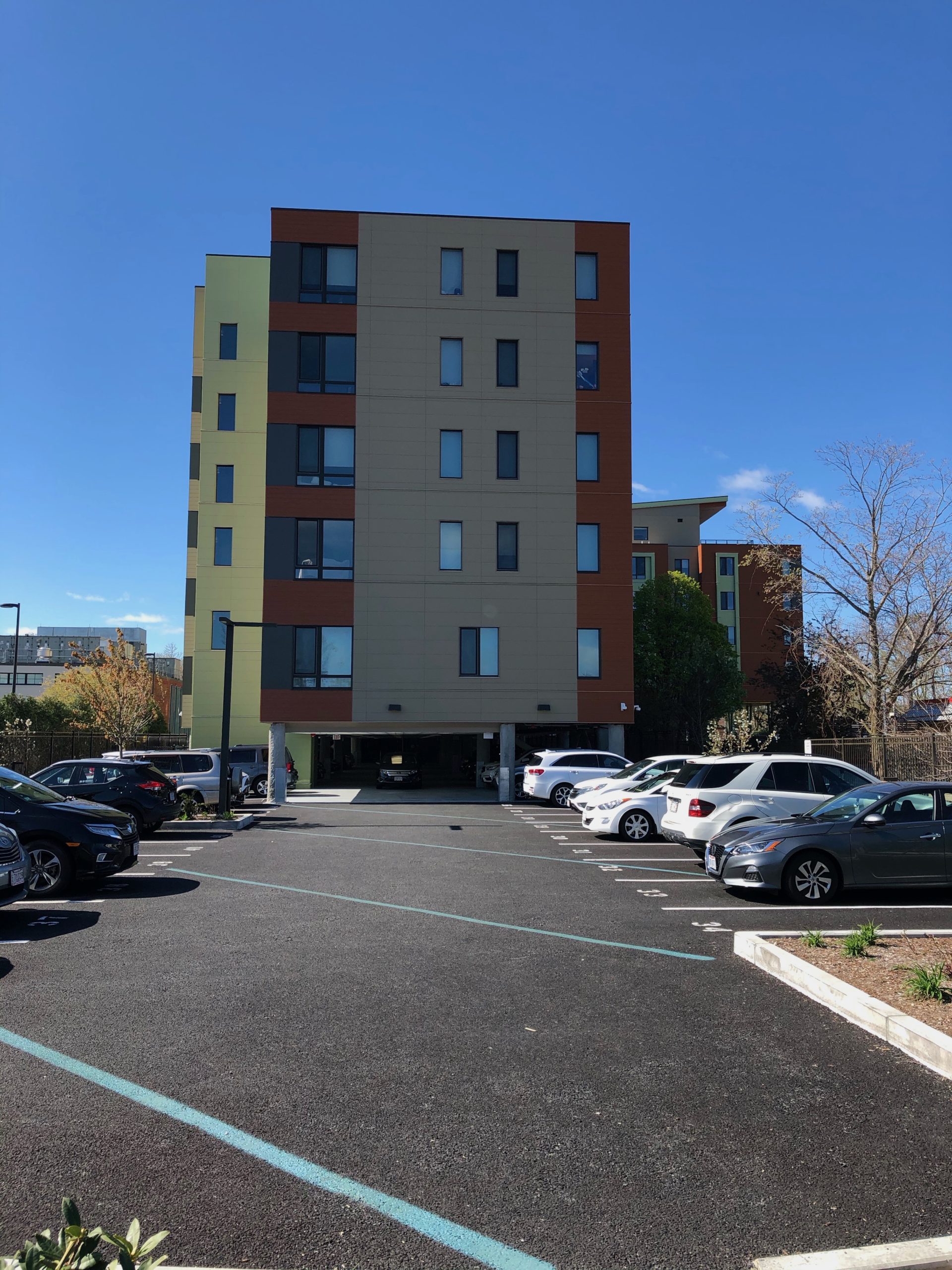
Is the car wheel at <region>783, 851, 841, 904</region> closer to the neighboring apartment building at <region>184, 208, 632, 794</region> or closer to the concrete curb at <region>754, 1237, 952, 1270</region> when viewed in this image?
the concrete curb at <region>754, 1237, 952, 1270</region>

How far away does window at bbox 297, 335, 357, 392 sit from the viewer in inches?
1234

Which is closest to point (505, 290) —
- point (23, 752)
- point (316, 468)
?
point (316, 468)

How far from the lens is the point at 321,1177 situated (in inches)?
167

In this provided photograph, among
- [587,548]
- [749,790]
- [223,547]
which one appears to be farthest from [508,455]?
[749,790]

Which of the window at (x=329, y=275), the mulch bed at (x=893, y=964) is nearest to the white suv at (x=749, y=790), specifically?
the mulch bed at (x=893, y=964)

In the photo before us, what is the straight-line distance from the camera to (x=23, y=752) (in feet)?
93.9

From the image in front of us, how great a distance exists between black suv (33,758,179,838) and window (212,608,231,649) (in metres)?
20.1

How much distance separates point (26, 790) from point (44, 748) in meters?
18.6

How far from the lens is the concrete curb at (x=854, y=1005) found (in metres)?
5.62

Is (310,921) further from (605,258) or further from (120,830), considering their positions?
(605,258)

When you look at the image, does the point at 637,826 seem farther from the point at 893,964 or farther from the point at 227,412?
the point at 227,412

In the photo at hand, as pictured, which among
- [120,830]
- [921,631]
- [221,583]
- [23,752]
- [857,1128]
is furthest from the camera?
[221,583]

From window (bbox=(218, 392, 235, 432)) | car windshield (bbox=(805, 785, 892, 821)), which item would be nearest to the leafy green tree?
window (bbox=(218, 392, 235, 432))

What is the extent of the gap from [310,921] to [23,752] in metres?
22.1
